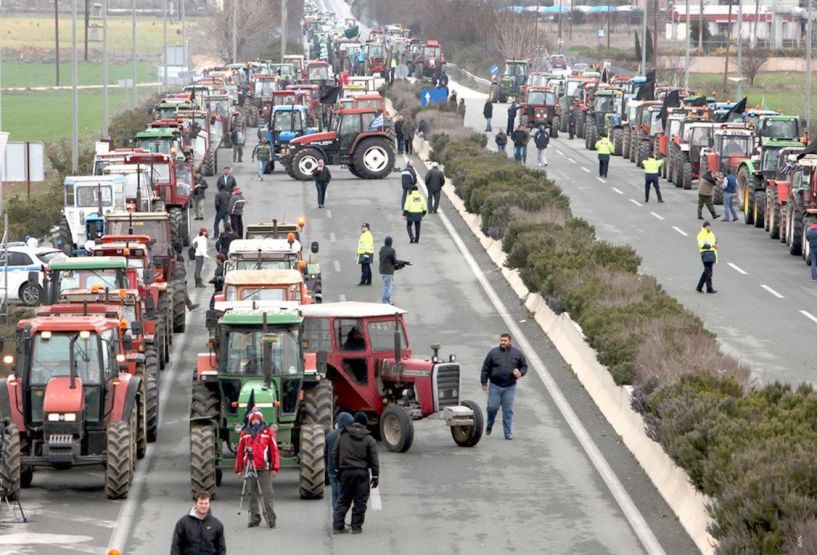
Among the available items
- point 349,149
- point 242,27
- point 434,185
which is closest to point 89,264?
point 434,185

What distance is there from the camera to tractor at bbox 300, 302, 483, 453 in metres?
25.8

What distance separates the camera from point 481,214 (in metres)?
49.2

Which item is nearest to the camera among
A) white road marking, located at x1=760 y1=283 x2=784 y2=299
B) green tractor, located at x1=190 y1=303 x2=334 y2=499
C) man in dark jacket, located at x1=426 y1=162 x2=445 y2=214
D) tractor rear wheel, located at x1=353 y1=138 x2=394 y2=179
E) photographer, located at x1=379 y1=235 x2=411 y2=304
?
green tractor, located at x1=190 y1=303 x2=334 y2=499

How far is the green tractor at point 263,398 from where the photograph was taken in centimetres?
2236

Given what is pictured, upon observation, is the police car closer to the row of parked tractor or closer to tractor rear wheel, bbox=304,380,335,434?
the row of parked tractor

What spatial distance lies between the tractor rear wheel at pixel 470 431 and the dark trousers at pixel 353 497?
4.82 metres

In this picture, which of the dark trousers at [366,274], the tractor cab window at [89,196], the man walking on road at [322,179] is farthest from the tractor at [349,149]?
the dark trousers at [366,274]

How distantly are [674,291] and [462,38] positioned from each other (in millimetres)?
118969

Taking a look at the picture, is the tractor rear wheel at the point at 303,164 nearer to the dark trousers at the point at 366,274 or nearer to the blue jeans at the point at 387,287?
the dark trousers at the point at 366,274

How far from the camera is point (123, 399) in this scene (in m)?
23.2

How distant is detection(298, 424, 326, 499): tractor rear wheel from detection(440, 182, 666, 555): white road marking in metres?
3.59

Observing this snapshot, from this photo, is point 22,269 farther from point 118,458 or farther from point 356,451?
point 356,451

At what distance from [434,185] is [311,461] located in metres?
30.4

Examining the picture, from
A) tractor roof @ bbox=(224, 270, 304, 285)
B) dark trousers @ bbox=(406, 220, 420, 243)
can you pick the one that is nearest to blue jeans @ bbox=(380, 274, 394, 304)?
tractor roof @ bbox=(224, 270, 304, 285)
